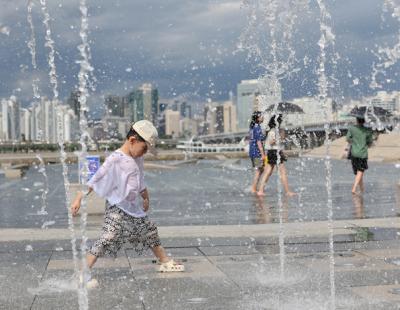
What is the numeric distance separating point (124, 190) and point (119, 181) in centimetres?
9

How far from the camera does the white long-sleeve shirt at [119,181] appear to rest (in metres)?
5.77

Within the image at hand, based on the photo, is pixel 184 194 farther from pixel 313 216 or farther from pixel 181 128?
pixel 181 128

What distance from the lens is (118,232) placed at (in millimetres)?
5812

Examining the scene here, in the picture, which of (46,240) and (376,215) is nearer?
(46,240)

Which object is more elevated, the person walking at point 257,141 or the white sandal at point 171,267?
the person walking at point 257,141

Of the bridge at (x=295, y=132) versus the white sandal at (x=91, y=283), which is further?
the bridge at (x=295, y=132)

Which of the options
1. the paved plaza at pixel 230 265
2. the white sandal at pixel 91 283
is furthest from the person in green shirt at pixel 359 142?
the white sandal at pixel 91 283

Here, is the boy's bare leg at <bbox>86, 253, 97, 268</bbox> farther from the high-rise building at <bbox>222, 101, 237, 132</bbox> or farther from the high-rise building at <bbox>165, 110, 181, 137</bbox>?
the high-rise building at <bbox>165, 110, 181, 137</bbox>

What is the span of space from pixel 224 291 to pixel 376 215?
5595 millimetres

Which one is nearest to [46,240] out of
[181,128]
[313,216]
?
[313,216]

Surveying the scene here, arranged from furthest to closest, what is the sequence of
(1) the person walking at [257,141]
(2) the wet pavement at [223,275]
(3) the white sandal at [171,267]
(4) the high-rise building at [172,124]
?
(4) the high-rise building at [172,124]
(1) the person walking at [257,141]
(3) the white sandal at [171,267]
(2) the wet pavement at [223,275]

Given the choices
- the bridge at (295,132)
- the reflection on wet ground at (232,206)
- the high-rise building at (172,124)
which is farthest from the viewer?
the high-rise building at (172,124)

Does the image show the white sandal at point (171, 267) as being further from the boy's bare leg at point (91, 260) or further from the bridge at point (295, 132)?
the bridge at point (295, 132)

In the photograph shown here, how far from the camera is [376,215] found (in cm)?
1023
